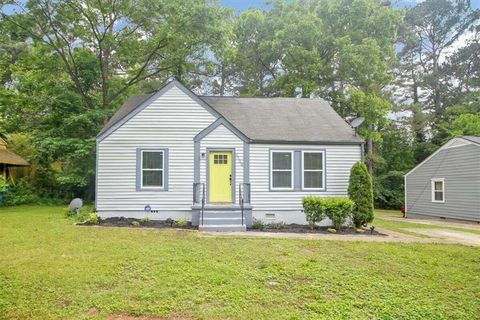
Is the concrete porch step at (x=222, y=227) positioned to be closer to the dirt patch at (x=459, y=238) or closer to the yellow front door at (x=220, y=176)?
the yellow front door at (x=220, y=176)

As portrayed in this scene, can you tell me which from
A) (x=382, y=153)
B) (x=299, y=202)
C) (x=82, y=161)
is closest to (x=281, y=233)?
(x=299, y=202)

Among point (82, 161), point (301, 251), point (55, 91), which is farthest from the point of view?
point (55, 91)

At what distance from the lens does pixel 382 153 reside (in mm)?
28672

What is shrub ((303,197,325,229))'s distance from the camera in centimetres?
1041

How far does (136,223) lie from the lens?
1052 centimetres

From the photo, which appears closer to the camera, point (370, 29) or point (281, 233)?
point (281, 233)

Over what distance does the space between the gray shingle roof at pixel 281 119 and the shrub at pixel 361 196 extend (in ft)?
5.42

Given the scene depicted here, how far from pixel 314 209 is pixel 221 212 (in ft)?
10.2

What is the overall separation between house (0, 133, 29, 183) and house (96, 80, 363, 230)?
408 inches

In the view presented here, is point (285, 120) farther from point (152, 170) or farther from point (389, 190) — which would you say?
point (389, 190)

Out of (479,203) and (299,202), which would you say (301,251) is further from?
(479,203)

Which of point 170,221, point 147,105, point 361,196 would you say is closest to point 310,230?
point 361,196

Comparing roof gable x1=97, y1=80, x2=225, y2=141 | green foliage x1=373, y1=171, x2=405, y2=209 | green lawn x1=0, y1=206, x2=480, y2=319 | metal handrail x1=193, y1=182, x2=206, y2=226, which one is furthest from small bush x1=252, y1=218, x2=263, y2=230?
green foliage x1=373, y1=171, x2=405, y2=209

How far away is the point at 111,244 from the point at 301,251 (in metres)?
4.34
